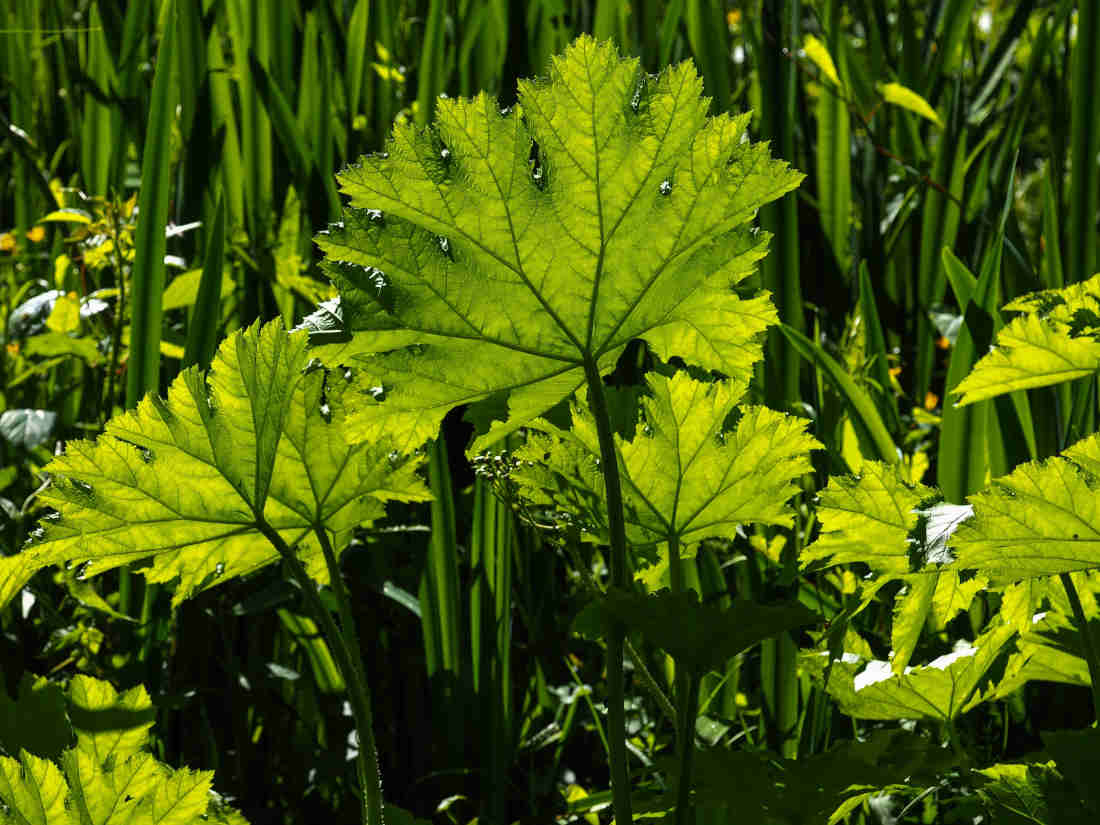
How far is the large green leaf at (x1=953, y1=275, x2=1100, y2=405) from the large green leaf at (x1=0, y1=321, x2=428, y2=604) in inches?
14.7

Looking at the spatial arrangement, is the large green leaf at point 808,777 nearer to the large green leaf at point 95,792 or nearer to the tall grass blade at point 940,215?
the large green leaf at point 95,792

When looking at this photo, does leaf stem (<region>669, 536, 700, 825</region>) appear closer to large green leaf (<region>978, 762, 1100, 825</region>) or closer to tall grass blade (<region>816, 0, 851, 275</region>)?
large green leaf (<region>978, 762, 1100, 825</region>)

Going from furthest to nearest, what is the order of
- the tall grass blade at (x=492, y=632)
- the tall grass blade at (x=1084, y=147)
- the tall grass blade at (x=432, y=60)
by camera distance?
the tall grass blade at (x=432, y=60) → the tall grass blade at (x=1084, y=147) → the tall grass blade at (x=492, y=632)

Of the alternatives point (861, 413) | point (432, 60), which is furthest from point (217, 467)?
point (432, 60)

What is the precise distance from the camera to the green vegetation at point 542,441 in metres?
0.64

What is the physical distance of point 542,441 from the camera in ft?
2.52

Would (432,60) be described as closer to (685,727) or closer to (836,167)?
(836,167)

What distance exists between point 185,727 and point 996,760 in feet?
2.79

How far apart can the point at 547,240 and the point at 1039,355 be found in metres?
0.32

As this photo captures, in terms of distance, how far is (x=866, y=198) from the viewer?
1.84m

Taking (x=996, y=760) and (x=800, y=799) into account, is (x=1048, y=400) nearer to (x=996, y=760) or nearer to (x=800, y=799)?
(x=996, y=760)

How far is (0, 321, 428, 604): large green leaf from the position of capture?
0.68 metres

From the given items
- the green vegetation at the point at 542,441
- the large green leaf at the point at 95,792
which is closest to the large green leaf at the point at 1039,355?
the green vegetation at the point at 542,441

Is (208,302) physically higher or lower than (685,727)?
higher
